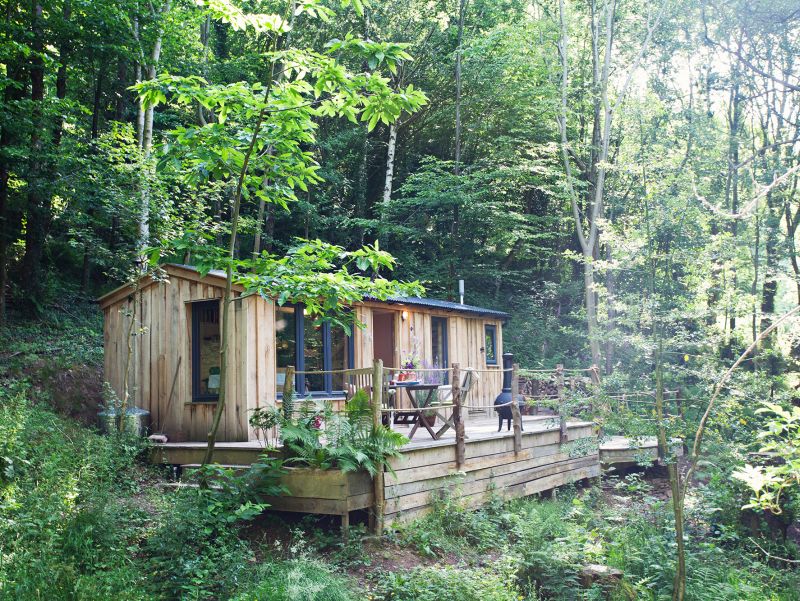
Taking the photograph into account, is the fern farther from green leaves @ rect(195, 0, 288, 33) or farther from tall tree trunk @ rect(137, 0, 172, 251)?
tall tree trunk @ rect(137, 0, 172, 251)

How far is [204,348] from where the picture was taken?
9.84 meters

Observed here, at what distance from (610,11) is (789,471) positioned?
17.8 metres

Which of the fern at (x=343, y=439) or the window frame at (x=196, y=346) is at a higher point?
the window frame at (x=196, y=346)

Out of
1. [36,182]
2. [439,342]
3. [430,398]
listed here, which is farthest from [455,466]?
[36,182]

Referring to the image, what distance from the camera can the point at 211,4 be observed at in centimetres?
590

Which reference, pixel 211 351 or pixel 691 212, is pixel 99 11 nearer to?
pixel 211 351

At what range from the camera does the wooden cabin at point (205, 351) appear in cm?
911

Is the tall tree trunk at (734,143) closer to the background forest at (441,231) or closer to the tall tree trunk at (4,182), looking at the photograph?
the background forest at (441,231)

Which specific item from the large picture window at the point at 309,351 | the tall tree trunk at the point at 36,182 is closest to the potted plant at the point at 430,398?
the large picture window at the point at 309,351

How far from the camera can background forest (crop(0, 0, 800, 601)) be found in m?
5.95

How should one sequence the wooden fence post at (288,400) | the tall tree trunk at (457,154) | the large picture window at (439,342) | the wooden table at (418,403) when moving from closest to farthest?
1. the wooden fence post at (288,400)
2. the wooden table at (418,403)
3. the large picture window at (439,342)
4. the tall tree trunk at (457,154)

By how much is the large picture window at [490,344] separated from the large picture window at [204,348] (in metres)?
7.05

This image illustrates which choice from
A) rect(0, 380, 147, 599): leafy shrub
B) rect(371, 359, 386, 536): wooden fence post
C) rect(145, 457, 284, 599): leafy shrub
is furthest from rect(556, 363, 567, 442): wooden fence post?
rect(0, 380, 147, 599): leafy shrub

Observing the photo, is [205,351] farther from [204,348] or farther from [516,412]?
[516,412]
